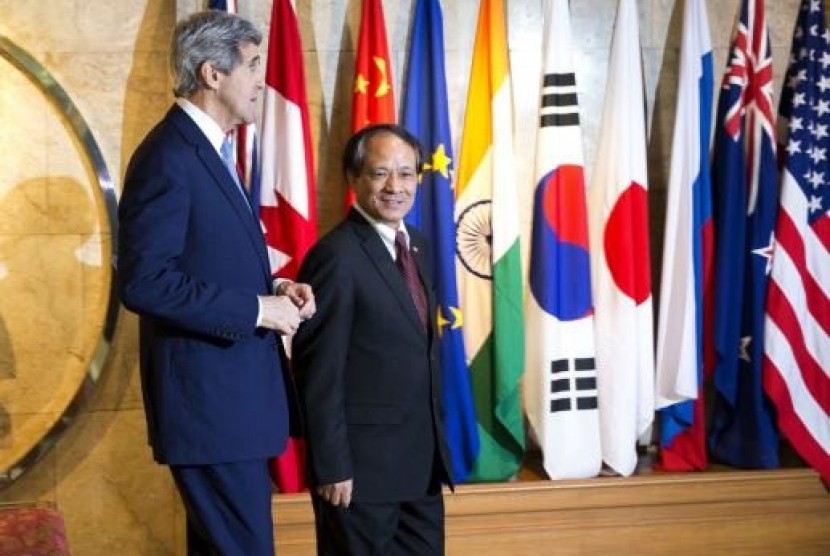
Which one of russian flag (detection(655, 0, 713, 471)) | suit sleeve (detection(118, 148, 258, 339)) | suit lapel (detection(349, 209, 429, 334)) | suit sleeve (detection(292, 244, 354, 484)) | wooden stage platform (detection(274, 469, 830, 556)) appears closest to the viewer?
suit sleeve (detection(118, 148, 258, 339))

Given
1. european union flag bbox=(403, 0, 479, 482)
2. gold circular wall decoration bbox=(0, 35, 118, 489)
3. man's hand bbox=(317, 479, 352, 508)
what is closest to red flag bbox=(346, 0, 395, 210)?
european union flag bbox=(403, 0, 479, 482)

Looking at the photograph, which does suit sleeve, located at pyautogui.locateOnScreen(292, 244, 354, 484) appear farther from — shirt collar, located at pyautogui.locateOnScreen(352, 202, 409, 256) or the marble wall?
the marble wall

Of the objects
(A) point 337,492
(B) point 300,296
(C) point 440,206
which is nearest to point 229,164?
(B) point 300,296

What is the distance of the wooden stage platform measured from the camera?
4211 mm

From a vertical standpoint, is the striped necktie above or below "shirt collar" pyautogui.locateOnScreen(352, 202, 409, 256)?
above

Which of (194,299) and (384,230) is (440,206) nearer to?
(384,230)

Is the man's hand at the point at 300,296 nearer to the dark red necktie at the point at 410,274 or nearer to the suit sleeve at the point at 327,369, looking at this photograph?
the suit sleeve at the point at 327,369

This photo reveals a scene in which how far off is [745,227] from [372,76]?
158cm

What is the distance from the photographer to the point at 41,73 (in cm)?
427

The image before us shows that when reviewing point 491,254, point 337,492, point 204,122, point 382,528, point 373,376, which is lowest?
point 382,528

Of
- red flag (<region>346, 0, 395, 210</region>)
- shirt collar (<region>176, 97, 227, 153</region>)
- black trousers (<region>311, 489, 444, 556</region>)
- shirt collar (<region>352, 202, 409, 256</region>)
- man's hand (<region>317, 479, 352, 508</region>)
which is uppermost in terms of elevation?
red flag (<region>346, 0, 395, 210</region>)

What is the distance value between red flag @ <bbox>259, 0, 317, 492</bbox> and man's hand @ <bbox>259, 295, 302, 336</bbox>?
198 centimetres

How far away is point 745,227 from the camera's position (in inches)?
179

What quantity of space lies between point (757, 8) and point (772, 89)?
33 centimetres
